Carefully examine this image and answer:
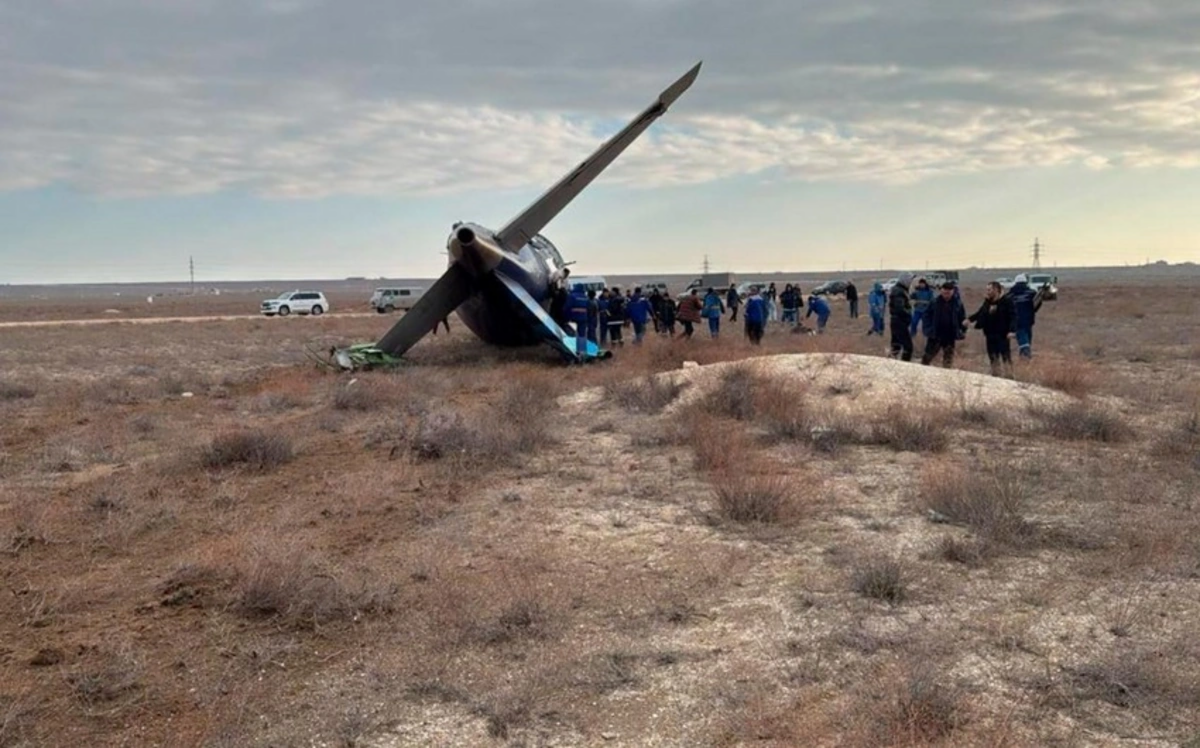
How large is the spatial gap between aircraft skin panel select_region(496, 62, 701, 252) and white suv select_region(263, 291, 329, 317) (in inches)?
1659

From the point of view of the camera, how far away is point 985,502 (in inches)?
302

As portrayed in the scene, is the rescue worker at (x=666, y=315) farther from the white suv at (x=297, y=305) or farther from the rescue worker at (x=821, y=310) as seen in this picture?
the white suv at (x=297, y=305)

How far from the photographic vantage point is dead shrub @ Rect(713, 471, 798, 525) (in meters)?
7.86

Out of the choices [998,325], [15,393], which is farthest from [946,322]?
[15,393]

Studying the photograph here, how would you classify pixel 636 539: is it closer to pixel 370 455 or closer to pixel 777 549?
pixel 777 549

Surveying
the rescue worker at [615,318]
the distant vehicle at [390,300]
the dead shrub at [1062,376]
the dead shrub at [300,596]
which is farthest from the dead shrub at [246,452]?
the distant vehicle at [390,300]

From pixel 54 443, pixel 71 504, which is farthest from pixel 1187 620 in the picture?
pixel 54 443

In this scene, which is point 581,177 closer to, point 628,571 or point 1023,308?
point 1023,308

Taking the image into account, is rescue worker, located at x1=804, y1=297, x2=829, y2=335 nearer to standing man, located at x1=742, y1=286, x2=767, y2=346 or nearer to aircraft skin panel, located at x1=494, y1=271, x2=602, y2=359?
standing man, located at x1=742, y1=286, x2=767, y2=346

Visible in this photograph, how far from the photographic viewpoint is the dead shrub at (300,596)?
5.85 metres

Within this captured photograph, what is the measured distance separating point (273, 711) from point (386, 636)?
1.02 meters

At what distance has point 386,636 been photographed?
18.3ft

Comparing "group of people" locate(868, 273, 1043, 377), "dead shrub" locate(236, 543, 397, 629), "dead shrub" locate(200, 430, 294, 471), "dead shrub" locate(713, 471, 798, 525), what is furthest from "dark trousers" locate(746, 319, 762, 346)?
"dead shrub" locate(236, 543, 397, 629)

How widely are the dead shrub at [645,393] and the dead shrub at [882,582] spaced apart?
23.4 feet
